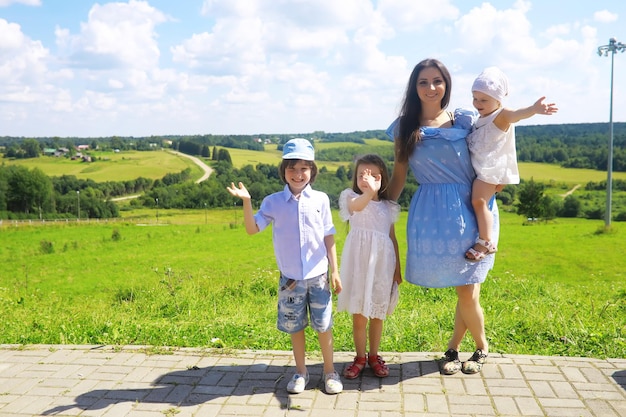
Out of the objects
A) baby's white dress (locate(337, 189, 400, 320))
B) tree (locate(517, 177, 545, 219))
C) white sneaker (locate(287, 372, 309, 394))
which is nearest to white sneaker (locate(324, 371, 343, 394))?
white sneaker (locate(287, 372, 309, 394))

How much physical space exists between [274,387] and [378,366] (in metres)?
0.75

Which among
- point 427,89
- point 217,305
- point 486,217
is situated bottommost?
point 217,305

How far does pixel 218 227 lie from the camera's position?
42562 mm

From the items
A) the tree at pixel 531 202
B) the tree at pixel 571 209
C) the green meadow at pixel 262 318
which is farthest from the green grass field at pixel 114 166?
the green meadow at pixel 262 318

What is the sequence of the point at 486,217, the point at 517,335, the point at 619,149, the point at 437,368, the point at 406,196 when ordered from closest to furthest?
the point at 486,217, the point at 437,368, the point at 406,196, the point at 517,335, the point at 619,149

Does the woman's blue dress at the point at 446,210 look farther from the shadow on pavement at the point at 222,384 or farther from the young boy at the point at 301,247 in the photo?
the shadow on pavement at the point at 222,384

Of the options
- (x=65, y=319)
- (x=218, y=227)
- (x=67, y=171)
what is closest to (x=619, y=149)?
(x=218, y=227)

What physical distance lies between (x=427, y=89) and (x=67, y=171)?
11459 centimetres

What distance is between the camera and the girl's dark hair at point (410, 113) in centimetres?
363

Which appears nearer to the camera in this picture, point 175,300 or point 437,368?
point 437,368

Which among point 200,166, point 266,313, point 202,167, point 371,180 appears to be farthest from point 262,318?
point 200,166

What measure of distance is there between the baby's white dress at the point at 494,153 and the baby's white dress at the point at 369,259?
25.3 inches

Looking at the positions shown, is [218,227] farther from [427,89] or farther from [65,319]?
[427,89]

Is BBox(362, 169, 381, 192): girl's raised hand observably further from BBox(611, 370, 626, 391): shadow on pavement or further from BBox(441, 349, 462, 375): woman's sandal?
BBox(611, 370, 626, 391): shadow on pavement
